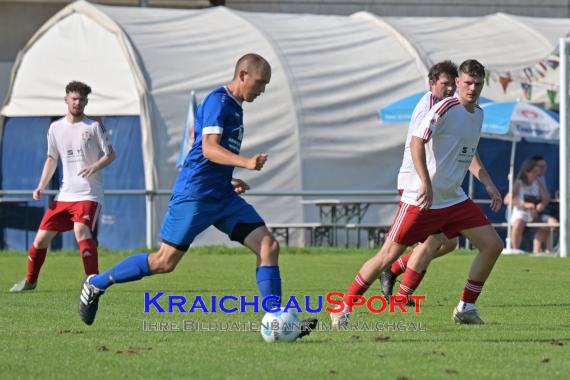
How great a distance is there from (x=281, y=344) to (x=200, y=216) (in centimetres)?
104

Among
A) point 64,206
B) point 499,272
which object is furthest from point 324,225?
point 64,206

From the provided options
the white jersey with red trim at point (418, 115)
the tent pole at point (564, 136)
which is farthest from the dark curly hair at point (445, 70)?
the tent pole at point (564, 136)

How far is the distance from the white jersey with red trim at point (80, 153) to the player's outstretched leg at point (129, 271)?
404 centimetres

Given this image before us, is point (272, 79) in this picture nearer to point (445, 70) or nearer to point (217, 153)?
point (445, 70)

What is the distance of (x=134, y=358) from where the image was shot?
8.62 metres

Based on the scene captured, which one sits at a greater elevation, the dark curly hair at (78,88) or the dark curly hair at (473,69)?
the dark curly hair at (473,69)

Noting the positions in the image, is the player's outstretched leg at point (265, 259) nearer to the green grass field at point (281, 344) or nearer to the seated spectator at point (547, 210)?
the green grass field at point (281, 344)

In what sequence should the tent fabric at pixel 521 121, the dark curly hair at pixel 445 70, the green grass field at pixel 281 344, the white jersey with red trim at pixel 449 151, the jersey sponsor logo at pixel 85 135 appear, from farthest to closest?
the tent fabric at pixel 521 121 → the jersey sponsor logo at pixel 85 135 → the dark curly hair at pixel 445 70 → the white jersey with red trim at pixel 449 151 → the green grass field at pixel 281 344

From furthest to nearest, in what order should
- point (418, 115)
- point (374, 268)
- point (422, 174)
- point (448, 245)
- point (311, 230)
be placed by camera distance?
point (311, 230), point (448, 245), point (418, 115), point (374, 268), point (422, 174)

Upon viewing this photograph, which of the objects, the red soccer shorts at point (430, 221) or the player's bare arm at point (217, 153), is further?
the red soccer shorts at point (430, 221)

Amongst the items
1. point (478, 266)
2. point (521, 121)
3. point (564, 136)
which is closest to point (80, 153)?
point (478, 266)

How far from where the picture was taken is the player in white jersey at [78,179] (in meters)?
14.1

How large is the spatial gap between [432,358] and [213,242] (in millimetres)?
19267

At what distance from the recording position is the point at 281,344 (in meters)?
9.23
